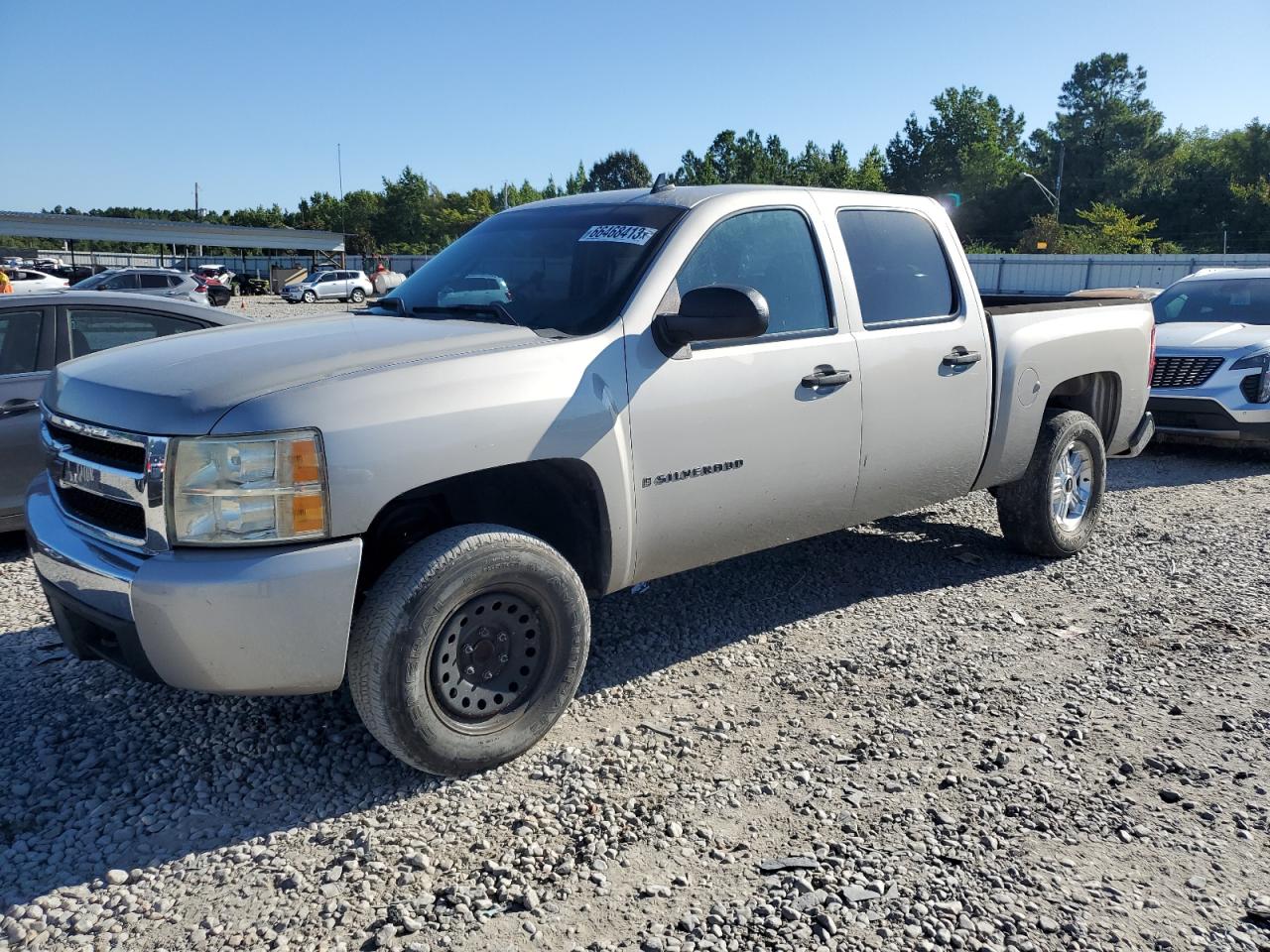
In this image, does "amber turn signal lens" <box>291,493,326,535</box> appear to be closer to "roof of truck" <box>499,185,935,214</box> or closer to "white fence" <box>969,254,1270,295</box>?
"roof of truck" <box>499,185,935,214</box>

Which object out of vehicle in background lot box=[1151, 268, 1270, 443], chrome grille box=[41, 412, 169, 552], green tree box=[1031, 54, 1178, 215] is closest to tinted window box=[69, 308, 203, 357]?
chrome grille box=[41, 412, 169, 552]

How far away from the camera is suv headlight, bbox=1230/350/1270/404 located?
8.80 m

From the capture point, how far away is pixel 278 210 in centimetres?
12394

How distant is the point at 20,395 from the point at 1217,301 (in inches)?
421

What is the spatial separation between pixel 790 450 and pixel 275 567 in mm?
2103

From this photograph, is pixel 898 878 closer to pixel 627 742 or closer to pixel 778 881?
pixel 778 881

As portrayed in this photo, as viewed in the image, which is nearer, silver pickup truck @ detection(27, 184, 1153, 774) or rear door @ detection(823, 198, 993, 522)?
silver pickup truck @ detection(27, 184, 1153, 774)

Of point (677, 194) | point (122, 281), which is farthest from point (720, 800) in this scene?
point (122, 281)

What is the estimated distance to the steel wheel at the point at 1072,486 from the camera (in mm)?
5734

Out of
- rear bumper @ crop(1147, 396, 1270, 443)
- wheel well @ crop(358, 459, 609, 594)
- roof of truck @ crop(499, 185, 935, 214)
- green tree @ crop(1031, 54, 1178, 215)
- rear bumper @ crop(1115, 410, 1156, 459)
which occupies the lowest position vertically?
rear bumper @ crop(1147, 396, 1270, 443)

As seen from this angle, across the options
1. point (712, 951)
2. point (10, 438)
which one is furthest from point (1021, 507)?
point (10, 438)

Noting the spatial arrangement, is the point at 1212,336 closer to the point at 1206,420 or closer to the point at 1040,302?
the point at 1206,420

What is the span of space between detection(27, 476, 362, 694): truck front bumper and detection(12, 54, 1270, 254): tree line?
236 feet

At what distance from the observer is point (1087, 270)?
36594mm
